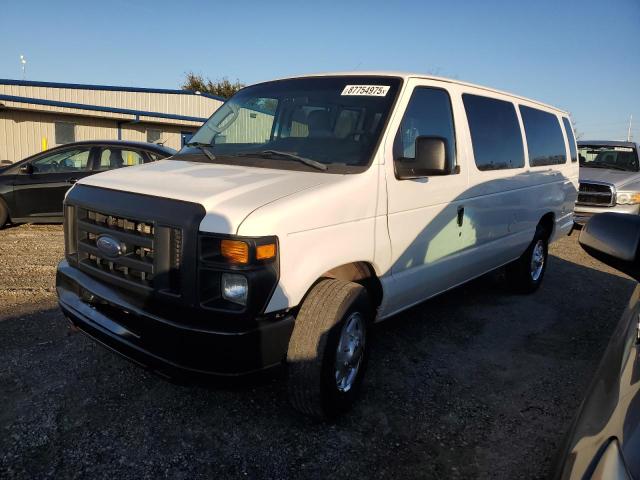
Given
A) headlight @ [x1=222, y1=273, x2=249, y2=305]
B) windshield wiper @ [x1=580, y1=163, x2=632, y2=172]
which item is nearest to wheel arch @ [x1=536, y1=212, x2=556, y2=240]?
headlight @ [x1=222, y1=273, x2=249, y2=305]

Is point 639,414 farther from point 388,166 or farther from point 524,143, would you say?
point 524,143

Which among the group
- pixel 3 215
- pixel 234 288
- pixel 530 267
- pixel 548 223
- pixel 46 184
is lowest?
pixel 3 215

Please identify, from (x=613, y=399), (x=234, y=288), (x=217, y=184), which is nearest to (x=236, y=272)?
(x=234, y=288)

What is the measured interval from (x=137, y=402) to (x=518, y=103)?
4548mm

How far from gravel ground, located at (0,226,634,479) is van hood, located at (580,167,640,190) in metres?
5.96

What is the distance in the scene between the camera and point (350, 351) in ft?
10.1

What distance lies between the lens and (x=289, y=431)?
296cm

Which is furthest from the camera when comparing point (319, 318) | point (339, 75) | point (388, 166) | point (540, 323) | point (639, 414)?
point (540, 323)

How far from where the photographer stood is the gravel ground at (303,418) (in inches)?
105

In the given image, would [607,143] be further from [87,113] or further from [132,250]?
[87,113]

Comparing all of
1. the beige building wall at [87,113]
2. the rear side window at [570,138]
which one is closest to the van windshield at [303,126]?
the rear side window at [570,138]

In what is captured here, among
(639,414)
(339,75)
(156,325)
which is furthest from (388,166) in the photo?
(639,414)

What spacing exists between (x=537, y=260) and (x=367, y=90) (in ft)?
11.8

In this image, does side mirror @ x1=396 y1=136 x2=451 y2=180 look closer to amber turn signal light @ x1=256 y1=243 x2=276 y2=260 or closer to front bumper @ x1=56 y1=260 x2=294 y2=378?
amber turn signal light @ x1=256 y1=243 x2=276 y2=260
